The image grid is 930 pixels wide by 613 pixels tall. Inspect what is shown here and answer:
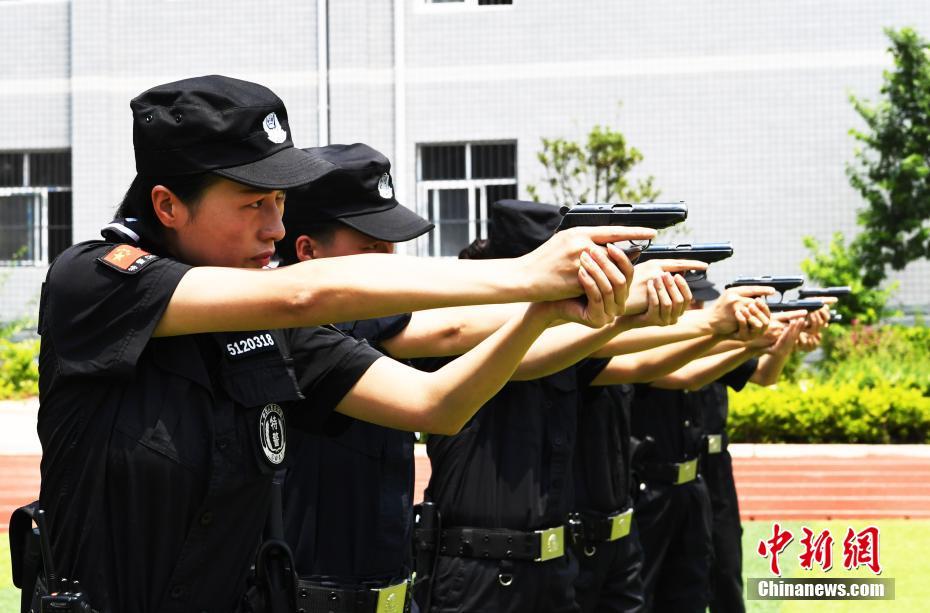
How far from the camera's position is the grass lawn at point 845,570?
776 centimetres

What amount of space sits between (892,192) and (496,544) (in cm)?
1329

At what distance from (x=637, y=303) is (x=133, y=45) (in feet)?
54.0

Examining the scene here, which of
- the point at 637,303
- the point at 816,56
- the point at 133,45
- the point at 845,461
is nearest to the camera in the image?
the point at 637,303

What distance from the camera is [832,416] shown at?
13258 mm

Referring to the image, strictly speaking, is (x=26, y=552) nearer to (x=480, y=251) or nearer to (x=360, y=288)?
(x=360, y=288)

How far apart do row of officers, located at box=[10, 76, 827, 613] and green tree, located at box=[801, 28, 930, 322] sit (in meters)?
12.6

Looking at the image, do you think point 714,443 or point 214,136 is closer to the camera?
point 214,136

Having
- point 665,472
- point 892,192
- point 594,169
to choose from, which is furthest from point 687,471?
point 594,169

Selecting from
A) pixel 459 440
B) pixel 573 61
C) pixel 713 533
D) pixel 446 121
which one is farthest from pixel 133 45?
pixel 459 440

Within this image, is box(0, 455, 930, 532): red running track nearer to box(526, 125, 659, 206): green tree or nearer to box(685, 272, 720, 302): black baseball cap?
box(685, 272, 720, 302): black baseball cap

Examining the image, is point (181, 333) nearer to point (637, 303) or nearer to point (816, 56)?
point (637, 303)

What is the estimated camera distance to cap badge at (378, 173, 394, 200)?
381 cm

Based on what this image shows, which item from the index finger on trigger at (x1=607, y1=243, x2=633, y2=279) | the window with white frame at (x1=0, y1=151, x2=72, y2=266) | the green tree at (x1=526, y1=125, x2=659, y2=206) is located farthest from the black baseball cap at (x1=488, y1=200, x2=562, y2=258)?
the window with white frame at (x1=0, y1=151, x2=72, y2=266)

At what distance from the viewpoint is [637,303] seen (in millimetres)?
3971
